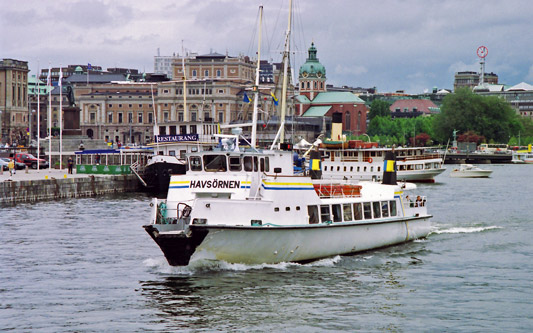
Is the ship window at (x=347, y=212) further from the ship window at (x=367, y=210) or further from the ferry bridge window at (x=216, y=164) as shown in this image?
the ferry bridge window at (x=216, y=164)

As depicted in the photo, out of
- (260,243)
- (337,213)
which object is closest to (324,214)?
(337,213)

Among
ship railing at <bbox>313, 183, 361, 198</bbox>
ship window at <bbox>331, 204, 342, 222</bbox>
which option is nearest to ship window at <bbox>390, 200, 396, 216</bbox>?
ship railing at <bbox>313, 183, 361, 198</bbox>

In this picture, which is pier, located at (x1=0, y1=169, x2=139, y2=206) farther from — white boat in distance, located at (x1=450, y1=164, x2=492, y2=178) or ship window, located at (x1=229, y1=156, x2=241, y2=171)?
white boat in distance, located at (x1=450, y1=164, x2=492, y2=178)

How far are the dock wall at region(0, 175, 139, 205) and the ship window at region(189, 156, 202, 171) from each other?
1180 inches

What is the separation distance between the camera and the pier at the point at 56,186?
6169 centimetres

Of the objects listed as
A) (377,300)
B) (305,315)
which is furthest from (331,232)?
(305,315)

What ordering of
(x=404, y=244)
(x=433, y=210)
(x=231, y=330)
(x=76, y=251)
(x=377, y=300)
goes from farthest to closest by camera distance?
(x=433, y=210), (x=404, y=244), (x=76, y=251), (x=377, y=300), (x=231, y=330)

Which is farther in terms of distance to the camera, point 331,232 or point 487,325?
point 331,232

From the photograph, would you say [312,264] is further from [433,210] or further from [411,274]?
[433,210]

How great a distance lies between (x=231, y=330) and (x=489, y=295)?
405 inches

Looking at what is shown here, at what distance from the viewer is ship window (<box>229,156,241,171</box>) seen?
33812mm

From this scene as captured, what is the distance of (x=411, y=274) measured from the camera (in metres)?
34.6

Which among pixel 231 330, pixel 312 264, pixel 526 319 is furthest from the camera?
pixel 312 264

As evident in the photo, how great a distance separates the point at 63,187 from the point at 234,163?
3744 centimetres
